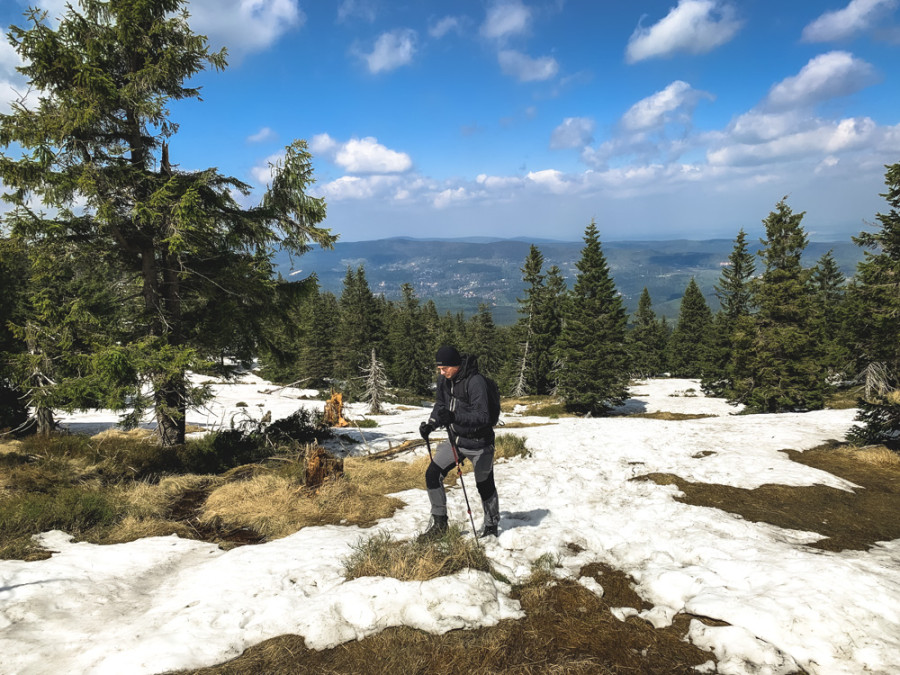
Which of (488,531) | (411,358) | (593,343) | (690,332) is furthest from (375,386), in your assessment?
(690,332)

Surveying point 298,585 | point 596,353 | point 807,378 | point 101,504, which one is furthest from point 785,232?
point 101,504

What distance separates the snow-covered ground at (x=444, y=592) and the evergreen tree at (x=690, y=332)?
5611cm

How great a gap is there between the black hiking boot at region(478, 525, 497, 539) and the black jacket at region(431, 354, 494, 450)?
1196mm

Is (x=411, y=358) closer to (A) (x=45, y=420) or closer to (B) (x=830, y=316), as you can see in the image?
(A) (x=45, y=420)

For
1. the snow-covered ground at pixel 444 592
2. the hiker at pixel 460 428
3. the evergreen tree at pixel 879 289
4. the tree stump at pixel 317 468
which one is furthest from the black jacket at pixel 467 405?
the evergreen tree at pixel 879 289

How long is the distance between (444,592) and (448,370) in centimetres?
244

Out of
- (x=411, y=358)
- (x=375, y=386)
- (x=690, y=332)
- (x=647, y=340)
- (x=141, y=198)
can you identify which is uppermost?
(x=141, y=198)

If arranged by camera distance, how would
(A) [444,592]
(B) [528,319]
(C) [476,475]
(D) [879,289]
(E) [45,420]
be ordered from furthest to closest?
(B) [528,319] < (D) [879,289] < (E) [45,420] < (C) [476,475] < (A) [444,592]

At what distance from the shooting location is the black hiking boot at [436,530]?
5.24 m

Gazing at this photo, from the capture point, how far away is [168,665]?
3.17m

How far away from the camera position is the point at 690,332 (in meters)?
58.0

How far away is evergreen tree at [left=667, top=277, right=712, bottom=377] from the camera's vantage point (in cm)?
5603

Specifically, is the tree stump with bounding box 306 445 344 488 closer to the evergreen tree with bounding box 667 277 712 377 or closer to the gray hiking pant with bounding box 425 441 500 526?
the gray hiking pant with bounding box 425 441 500 526

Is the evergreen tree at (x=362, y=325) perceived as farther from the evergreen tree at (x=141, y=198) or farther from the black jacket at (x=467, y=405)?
the black jacket at (x=467, y=405)
